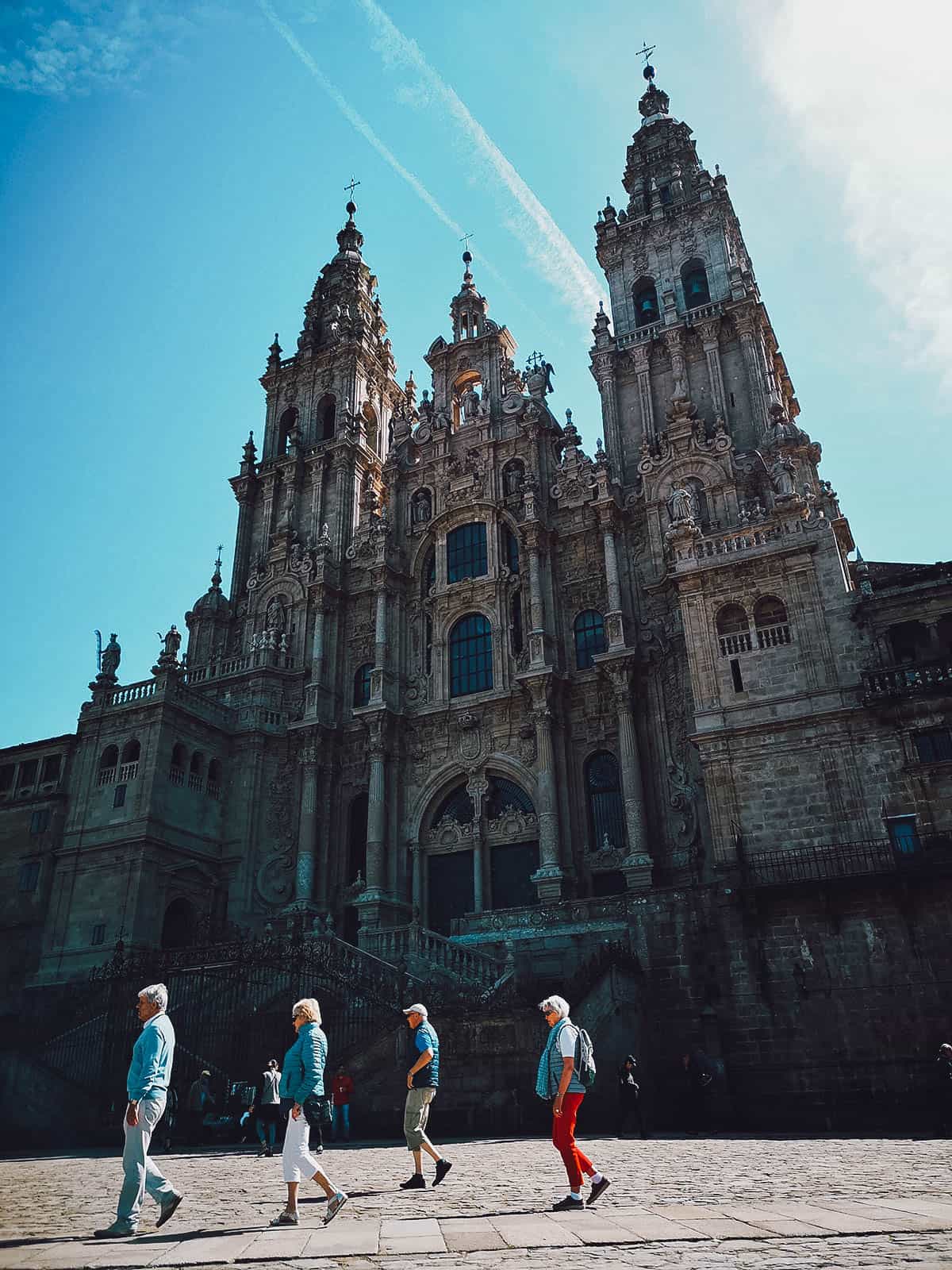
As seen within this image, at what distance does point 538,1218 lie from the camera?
698 centimetres

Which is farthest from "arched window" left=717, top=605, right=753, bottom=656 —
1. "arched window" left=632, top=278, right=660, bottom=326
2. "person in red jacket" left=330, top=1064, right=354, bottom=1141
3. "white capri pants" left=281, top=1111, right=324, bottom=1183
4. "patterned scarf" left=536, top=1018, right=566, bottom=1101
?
"white capri pants" left=281, top=1111, right=324, bottom=1183

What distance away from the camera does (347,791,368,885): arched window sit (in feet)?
109

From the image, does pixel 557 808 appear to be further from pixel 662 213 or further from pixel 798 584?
pixel 662 213

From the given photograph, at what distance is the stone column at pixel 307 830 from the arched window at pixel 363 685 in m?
2.97

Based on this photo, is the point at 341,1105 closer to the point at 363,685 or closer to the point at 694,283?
the point at 363,685

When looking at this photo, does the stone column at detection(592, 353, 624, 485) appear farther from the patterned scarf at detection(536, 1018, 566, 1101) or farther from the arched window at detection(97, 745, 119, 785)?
the patterned scarf at detection(536, 1018, 566, 1101)

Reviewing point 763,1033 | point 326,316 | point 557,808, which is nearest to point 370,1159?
point 763,1033

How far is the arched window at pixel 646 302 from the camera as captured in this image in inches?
1485

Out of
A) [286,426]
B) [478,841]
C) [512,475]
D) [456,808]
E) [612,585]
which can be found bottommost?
[478,841]

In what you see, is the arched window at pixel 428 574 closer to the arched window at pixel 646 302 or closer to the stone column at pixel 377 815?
the stone column at pixel 377 815

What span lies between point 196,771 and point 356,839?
6.30 meters

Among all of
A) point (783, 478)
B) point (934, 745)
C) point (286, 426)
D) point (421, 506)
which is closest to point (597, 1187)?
point (934, 745)

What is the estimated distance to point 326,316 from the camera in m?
47.0

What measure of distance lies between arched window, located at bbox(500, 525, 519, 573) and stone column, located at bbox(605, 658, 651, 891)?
6727mm
